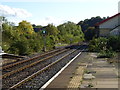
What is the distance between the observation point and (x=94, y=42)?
35.9m

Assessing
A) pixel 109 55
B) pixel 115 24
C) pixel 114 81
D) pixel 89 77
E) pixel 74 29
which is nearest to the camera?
pixel 114 81

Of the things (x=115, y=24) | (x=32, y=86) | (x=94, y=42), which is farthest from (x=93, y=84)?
(x=115, y=24)

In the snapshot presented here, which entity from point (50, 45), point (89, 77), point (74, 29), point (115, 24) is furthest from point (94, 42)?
point (74, 29)

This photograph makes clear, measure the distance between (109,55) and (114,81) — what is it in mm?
13116

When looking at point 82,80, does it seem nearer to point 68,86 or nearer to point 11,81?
point 68,86

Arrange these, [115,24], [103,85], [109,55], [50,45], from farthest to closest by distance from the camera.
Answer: [115,24], [50,45], [109,55], [103,85]

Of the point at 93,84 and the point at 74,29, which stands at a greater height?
the point at 74,29

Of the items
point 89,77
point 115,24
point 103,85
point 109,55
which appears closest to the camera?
point 103,85

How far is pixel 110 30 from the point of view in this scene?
55719 millimetres

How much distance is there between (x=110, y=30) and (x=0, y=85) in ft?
154

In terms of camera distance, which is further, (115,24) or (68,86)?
(115,24)

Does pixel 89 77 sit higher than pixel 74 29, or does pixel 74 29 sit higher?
pixel 74 29

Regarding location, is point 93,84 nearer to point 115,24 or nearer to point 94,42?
point 94,42

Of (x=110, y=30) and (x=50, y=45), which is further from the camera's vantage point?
(x=110, y=30)
